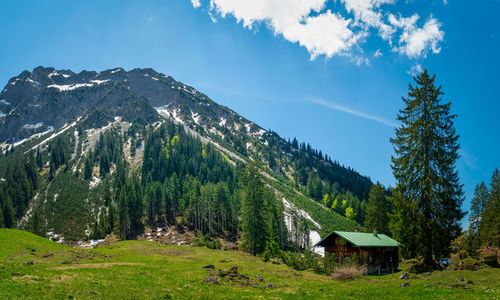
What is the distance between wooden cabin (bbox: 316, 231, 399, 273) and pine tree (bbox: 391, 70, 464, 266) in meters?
12.2

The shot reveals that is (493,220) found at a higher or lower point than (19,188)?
lower

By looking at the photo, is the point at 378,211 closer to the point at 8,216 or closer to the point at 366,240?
the point at 366,240

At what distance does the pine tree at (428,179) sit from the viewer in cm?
2639

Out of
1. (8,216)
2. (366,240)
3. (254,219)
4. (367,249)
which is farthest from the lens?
(8,216)

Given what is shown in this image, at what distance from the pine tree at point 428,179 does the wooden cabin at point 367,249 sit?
481 inches

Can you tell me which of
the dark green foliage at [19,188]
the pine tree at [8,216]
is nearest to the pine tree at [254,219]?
the pine tree at [8,216]

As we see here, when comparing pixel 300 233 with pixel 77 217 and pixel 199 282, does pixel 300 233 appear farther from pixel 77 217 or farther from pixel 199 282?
pixel 77 217

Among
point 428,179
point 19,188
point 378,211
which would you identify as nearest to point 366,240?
point 428,179

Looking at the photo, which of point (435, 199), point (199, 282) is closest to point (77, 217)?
point (199, 282)

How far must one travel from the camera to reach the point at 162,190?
10056 cm

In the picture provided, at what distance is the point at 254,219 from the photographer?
50.4m

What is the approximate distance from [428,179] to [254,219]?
102ft

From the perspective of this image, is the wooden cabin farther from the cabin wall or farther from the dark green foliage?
the dark green foliage

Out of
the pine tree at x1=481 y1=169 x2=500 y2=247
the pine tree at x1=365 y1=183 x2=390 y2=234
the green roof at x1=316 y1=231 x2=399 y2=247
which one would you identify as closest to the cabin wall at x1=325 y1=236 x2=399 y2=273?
the green roof at x1=316 y1=231 x2=399 y2=247
